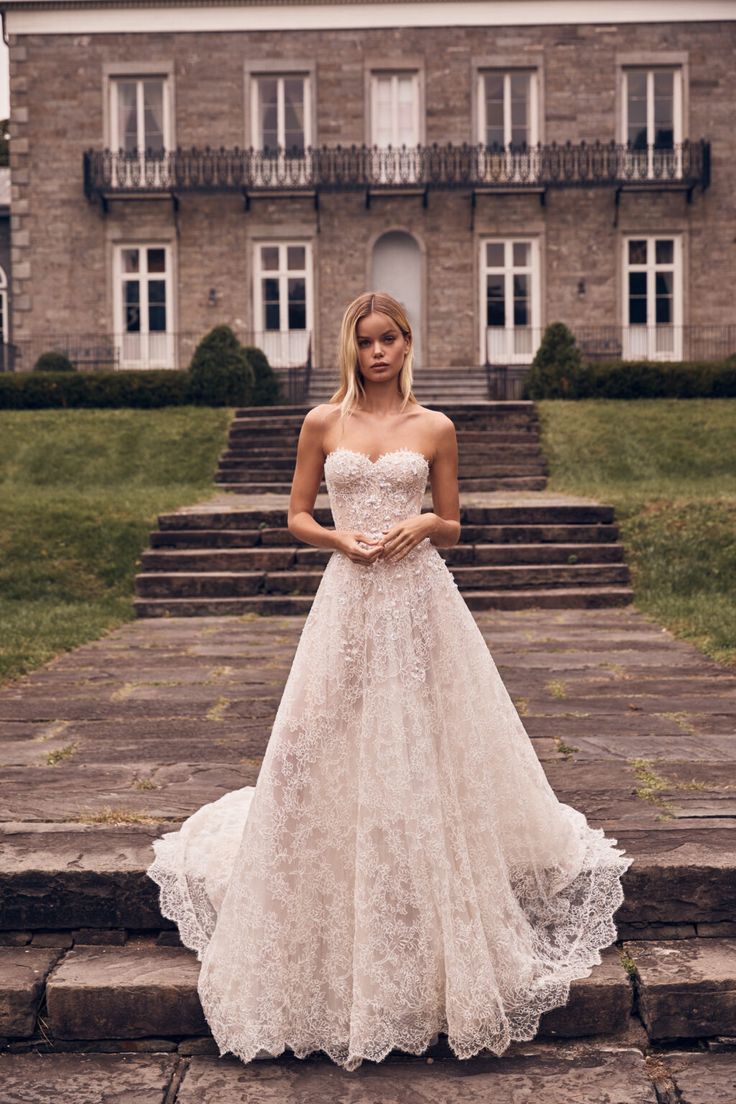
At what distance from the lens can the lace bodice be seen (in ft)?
11.5

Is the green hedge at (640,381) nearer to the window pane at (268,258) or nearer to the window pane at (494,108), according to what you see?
the window pane at (494,108)

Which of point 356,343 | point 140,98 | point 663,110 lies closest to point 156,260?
point 140,98

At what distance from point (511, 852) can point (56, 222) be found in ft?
81.2

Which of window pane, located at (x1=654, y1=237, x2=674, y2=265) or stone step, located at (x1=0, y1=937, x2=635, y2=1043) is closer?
stone step, located at (x1=0, y1=937, x2=635, y2=1043)

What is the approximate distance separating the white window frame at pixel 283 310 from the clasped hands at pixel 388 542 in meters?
22.7

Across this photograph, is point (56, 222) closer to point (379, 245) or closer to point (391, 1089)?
point (379, 245)

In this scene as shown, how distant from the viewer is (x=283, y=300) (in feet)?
85.6

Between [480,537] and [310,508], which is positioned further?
[480,537]

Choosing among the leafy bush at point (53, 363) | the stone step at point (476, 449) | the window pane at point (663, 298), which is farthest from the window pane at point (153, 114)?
the stone step at point (476, 449)

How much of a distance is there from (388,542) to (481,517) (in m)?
8.29

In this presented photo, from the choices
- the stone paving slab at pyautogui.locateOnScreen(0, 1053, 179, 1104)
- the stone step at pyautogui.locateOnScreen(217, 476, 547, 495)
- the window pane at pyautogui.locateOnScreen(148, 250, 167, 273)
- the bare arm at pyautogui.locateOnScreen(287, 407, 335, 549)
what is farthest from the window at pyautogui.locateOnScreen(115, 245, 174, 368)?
the stone paving slab at pyautogui.locateOnScreen(0, 1053, 179, 1104)

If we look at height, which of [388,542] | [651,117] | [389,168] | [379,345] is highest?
[651,117]

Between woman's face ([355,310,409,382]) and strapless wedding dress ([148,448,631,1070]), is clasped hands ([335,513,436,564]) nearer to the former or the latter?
strapless wedding dress ([148,448,631,1070])

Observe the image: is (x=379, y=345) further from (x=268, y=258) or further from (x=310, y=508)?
(x=268, y=258)
